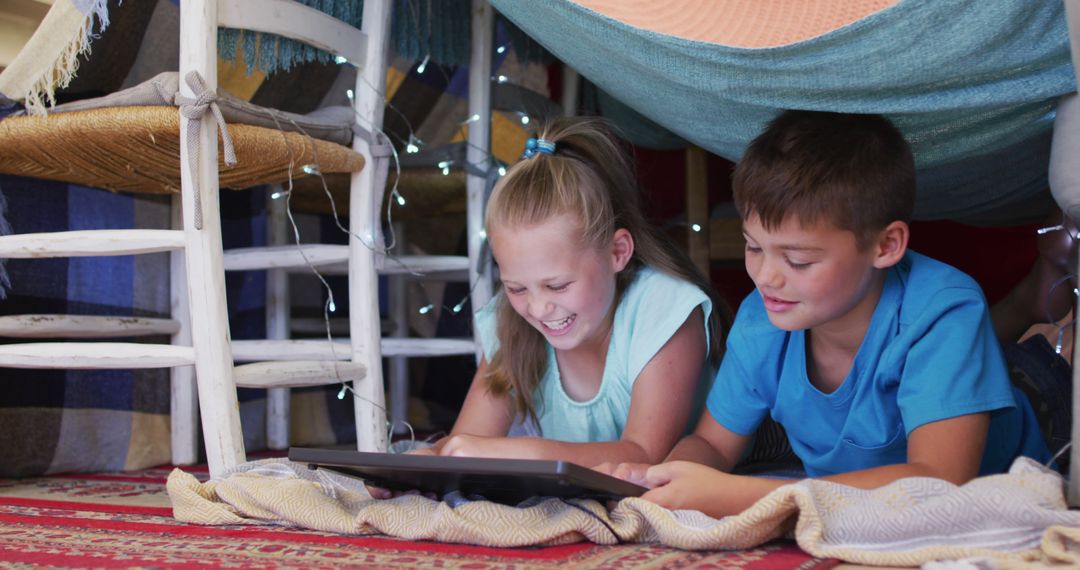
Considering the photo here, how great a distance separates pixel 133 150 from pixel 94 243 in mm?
130

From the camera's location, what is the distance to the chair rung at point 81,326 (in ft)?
5.11

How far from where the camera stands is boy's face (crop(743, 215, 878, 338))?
1.09m

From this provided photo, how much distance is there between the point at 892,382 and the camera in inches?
43.5

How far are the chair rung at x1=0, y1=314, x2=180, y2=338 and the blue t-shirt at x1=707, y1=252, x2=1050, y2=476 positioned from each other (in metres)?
1.00

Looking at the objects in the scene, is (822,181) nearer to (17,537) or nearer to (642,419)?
(642,419)

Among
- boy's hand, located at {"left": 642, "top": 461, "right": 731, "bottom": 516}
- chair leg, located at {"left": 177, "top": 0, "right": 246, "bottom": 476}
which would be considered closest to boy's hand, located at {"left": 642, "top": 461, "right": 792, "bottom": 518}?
boy's hand, located at {"left": 642, "top": 461, "right": 731, "bottom": 516}

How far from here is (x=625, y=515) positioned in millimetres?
935

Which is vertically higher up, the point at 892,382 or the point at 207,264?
the point at 207,264

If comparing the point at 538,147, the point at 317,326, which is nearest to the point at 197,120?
the point at 538,147

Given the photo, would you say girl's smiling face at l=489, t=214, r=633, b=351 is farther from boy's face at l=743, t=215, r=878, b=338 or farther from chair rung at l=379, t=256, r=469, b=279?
chair rung at l=379, t=256, r=469, b=279

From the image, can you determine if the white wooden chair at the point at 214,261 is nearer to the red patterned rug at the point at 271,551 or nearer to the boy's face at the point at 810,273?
the red patterned rug at the point at 271,551

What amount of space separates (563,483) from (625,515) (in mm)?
89

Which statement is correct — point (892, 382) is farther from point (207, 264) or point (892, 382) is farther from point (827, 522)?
point (207, 264)

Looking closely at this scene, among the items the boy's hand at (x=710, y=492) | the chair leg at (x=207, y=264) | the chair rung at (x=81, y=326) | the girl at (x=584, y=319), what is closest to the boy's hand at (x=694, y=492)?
the boy's hand at (x=710, y=492)
